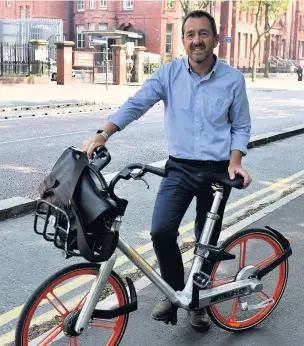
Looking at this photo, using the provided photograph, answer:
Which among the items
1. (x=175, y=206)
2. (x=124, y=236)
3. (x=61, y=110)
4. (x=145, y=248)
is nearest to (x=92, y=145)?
(x=175, y=206)

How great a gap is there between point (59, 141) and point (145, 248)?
20.7 feet

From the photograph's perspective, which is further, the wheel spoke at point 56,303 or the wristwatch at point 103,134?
the wristwatch at point 103,134

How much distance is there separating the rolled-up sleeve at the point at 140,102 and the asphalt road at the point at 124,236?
134 centimetres

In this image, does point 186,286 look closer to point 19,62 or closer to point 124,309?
point 124,309

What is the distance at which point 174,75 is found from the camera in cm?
332

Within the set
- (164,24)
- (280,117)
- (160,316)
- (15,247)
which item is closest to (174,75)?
(160,316)

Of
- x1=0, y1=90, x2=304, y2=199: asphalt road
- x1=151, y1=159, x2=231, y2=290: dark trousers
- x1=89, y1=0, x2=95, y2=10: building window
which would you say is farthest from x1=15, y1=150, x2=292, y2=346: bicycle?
x1=89, y1=0, x2=95, y2=10: building window

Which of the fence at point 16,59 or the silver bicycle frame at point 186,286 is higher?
the fence at point 16,59

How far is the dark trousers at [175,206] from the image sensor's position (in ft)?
10.6

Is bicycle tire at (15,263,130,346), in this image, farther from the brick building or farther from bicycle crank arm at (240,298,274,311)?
the brick building

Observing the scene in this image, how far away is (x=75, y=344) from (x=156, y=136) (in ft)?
31.0

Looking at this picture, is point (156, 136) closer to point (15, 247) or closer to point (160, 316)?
point (15, 247)

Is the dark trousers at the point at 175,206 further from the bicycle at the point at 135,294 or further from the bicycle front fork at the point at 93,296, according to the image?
the bicycle front fork at the point at 93,296

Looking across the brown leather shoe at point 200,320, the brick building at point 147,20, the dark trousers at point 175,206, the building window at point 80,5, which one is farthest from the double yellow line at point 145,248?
the building window at point 80,5
